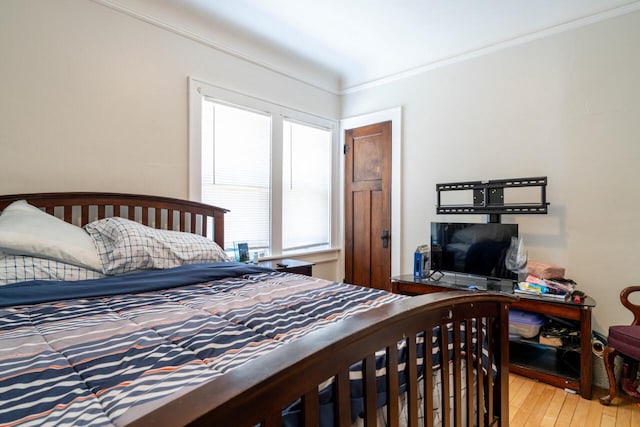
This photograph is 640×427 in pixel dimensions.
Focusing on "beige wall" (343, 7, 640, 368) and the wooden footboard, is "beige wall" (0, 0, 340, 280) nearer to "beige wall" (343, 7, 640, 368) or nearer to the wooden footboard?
the wooden footboard

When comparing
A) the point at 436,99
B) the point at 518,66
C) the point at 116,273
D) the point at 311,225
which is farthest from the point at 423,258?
the point at 116,273

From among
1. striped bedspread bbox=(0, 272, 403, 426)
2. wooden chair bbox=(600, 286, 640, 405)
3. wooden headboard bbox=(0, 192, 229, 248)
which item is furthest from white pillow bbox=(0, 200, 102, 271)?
wooden chair bbox=(600, 286, 640, 405)

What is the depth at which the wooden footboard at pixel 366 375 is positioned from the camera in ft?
1.63

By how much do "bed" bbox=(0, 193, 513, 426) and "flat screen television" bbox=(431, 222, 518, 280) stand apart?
1483 mm

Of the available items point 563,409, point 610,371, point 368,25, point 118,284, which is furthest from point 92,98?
point 610,371

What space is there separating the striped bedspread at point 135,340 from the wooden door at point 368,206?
2.03 meters

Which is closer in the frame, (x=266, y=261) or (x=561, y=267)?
(x=561, y=267)

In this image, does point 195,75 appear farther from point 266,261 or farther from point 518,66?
point 518,66

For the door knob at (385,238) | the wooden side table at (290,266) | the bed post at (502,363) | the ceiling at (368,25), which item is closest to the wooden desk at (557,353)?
the door knob at (385,238)

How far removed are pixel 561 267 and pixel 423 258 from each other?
1042 mm

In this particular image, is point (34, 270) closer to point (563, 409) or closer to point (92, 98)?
point (92, 98)

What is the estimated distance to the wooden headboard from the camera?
6.88ft

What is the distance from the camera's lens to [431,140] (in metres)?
3.38

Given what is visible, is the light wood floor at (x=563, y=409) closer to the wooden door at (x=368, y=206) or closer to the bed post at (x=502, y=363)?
the bed post at (x=502, y=363)
